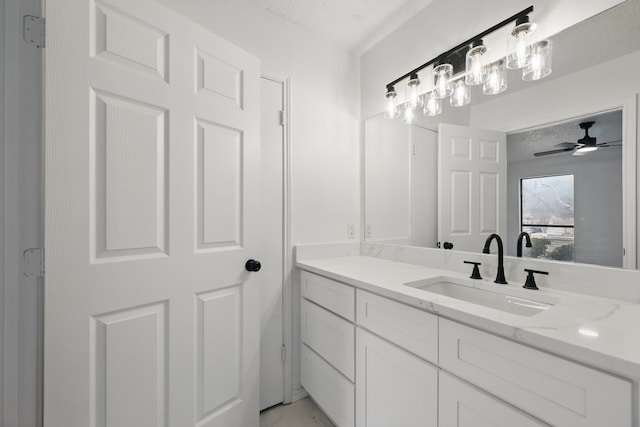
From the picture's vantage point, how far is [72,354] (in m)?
0.95

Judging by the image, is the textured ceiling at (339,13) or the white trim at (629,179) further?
the textured ceiling at (339,13)

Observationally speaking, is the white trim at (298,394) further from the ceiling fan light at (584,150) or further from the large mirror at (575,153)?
the ceiling fan light at (584,150)

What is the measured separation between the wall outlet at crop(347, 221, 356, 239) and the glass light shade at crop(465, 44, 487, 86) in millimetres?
1117

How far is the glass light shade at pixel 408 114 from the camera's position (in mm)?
1745

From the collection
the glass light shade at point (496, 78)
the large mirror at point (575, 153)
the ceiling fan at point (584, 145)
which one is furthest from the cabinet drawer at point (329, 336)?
the glass light shade at point (496, 78)

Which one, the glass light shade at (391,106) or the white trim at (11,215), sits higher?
the glass light shade at (391,106)

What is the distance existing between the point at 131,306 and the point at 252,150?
0.87 metres

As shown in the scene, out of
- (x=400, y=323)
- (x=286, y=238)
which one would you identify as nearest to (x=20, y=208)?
(x=286, y=238)

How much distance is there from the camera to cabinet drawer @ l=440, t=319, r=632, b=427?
62 cm

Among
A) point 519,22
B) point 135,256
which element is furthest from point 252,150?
point 519,22

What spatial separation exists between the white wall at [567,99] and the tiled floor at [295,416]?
1.75 meters

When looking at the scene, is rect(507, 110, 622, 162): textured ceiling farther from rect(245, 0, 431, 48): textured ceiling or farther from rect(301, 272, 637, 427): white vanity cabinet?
rect(245, 0, 431, 48): textured ceiling

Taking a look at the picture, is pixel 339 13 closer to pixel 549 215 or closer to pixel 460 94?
pixel 460 94

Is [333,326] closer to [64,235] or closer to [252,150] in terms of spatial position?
[252,150]
